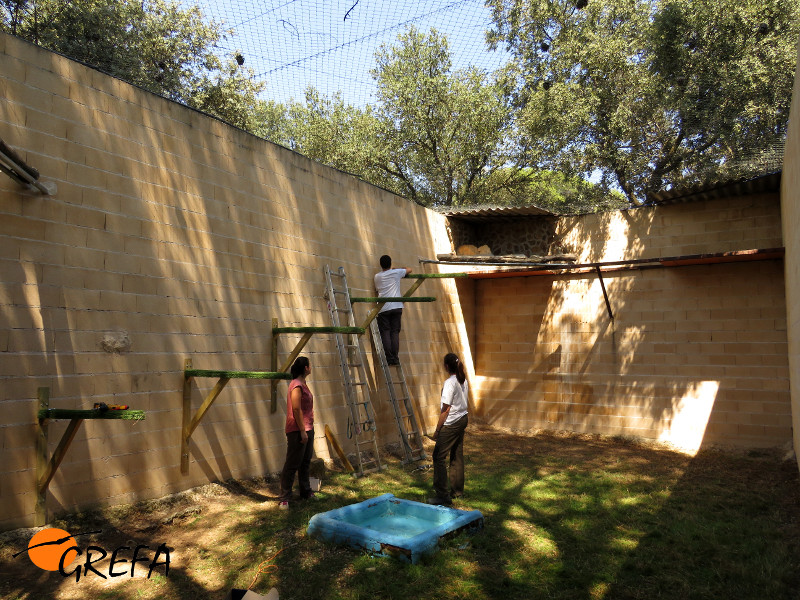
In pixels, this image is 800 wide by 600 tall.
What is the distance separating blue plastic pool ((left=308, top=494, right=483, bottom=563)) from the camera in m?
3.96

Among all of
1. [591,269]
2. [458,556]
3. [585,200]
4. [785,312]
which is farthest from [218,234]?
[585,200]

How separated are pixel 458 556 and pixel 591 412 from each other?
19.7 ft

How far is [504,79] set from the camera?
56.5ft

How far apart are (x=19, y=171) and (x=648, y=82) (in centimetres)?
1329

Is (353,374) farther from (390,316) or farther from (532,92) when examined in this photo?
(532,92)

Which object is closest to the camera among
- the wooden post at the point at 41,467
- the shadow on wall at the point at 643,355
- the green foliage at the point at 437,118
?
the wooden post at the point at 41,467

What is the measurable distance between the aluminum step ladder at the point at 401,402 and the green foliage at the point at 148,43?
7.18 meters

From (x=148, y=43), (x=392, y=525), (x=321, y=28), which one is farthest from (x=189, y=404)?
(x=148, y=43)

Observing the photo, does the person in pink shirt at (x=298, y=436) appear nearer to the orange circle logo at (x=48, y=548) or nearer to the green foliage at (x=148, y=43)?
the orange circle logo at (x=48, y=548)

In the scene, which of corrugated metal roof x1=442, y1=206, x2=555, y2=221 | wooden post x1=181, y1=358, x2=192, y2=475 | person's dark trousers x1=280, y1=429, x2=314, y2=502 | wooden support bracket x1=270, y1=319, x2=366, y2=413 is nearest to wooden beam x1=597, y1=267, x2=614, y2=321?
corrugated metal roof x1=442, y1=206, x2=555, y2=221

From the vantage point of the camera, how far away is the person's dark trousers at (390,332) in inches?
309

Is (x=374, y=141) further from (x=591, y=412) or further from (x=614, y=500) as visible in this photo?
(x=614, y=500)

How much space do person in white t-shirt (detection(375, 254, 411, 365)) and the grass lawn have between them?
1.76 metres

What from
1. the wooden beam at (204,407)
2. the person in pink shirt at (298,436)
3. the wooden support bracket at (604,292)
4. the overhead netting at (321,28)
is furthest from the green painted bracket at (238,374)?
the wooden support bracket at (604,292)
